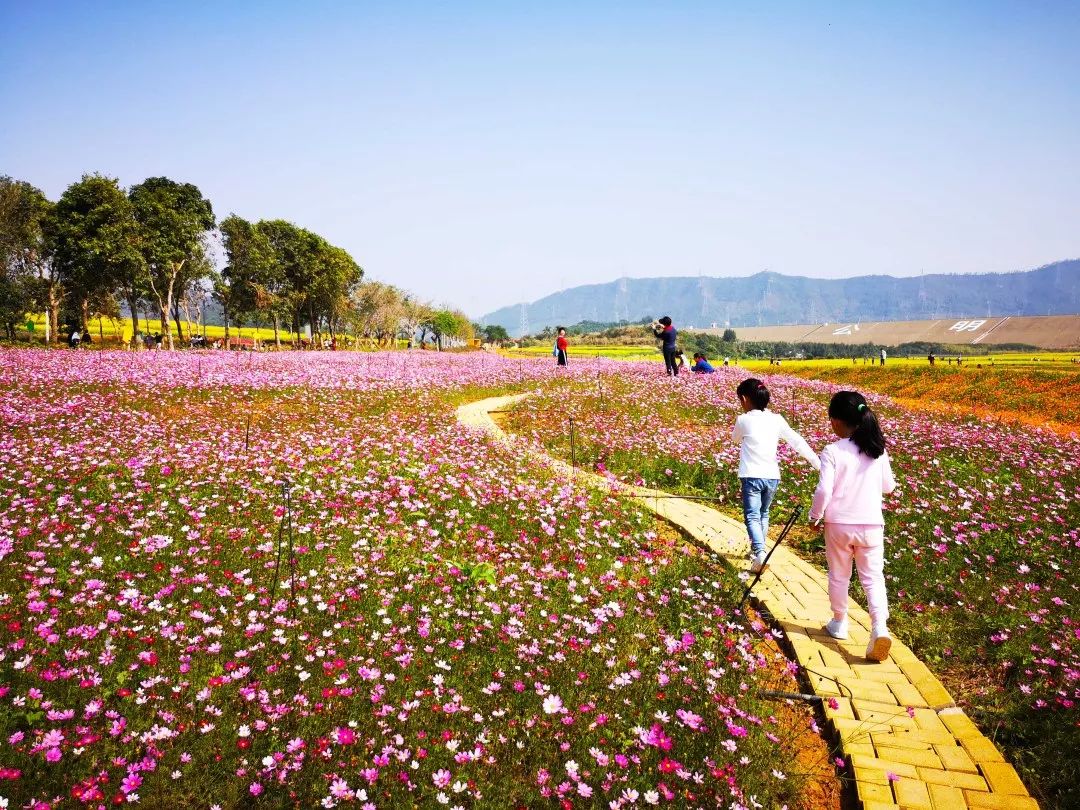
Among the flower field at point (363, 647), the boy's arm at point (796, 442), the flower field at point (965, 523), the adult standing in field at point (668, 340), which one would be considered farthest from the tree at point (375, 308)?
the boy's arm at point (796, 442)

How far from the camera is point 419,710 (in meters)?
4.34

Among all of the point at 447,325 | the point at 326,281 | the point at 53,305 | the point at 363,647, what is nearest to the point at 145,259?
the point at 53,305

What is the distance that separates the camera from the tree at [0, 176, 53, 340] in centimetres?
4931

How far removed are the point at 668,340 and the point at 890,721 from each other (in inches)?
782

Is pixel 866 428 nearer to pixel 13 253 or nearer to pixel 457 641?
pixel 457 641

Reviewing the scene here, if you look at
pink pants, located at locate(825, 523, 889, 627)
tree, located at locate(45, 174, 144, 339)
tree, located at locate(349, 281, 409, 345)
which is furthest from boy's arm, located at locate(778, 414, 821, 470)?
tree, located at locate(349, 281, 409, 345)

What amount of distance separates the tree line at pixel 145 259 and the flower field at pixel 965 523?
42.5 metres

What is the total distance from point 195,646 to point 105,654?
0.63 meters

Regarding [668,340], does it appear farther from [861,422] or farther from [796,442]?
[861,422]

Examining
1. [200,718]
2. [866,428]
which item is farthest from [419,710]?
[866,428]

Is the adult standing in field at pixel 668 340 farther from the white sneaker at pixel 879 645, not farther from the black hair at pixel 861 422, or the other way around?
the white sneaker at pixel 879 645

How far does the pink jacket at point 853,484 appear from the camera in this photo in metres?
5.54

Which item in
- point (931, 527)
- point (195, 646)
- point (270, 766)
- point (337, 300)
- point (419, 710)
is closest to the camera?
point (270, 766)

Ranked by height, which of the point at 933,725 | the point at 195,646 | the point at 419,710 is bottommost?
the point at 933,725
